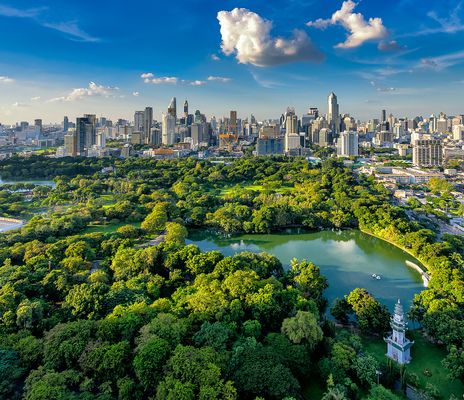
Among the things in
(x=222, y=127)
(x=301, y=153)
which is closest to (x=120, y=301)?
(x=301, y=153)

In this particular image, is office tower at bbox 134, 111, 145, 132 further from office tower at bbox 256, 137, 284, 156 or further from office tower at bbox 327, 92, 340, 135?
office tower at bbox 327, 92, 340, 135

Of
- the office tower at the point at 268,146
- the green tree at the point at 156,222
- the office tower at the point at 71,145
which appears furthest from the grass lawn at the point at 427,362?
the office tower at the point at 71,145

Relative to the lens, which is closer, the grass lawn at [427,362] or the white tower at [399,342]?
the grass lawn at [427,362]

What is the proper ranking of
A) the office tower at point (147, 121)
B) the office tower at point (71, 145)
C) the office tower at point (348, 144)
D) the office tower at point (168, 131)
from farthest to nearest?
the office tower at point (147, 121)
the office tower at point (168, 131)
the office tower at point (348, 144)
the office tower at point (71, 145)

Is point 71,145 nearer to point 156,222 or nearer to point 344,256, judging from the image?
point 156,222

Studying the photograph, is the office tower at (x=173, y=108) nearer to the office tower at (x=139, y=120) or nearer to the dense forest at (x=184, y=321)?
the office tower at (x=139, y=120)
